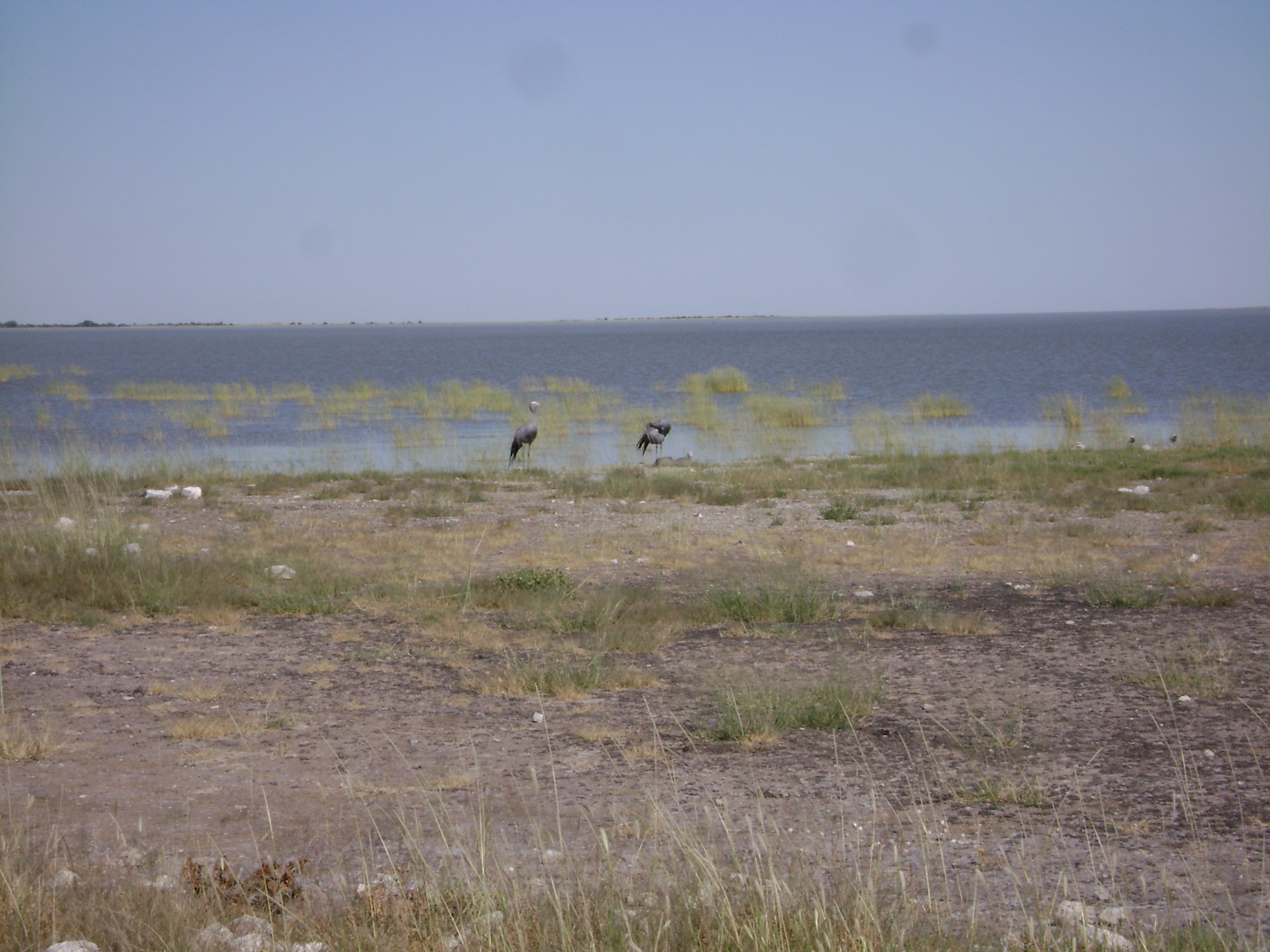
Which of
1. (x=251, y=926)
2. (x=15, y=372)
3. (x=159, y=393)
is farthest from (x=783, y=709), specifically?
(x=15, y=372)

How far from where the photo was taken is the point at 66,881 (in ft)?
12.6

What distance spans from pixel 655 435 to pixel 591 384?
87.8ft

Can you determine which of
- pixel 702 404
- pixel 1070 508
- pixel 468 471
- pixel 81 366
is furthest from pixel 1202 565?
pixel 81 366

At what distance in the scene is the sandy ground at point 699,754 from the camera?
4.31 m

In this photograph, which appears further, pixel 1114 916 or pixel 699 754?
pixel 699 754

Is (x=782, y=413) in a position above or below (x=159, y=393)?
below

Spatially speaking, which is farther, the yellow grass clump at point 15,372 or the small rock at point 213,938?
the yellow grass clump at point 15,372

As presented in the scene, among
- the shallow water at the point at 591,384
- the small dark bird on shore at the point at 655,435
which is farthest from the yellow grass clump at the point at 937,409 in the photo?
the small dark bird on shore at the point at 655,435

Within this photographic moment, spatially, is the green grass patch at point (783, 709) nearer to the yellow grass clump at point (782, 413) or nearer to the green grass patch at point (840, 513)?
the green grass patch at point (840, 513)

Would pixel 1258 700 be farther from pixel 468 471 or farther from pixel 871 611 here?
pixel 468 471

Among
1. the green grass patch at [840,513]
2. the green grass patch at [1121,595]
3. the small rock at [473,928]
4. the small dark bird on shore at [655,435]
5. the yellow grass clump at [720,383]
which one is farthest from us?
the yellow grass clump at [720,383]

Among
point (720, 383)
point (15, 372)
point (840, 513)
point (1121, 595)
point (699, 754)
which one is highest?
point (15, 372)

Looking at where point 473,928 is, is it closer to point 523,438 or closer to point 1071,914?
point 1071,914

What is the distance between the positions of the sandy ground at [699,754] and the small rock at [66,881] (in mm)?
200
